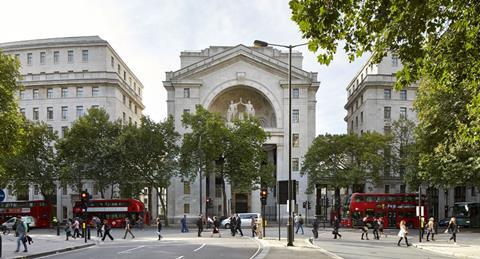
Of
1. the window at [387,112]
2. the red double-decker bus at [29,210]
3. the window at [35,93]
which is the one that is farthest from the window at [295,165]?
the window at [35,93]

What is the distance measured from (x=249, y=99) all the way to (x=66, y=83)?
2376 centimetres

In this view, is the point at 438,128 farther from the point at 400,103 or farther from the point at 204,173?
the point at 400,103

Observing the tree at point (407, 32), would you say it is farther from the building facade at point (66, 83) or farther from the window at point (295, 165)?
the building facade at point (66, 83)

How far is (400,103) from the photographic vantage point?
237ft

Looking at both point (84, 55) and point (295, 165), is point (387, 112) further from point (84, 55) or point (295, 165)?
point (84, 55)

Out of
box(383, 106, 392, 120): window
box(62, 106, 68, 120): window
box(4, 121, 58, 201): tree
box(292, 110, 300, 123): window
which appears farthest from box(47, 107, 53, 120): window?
box(383, 106, 392, 120): window

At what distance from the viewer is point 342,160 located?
62094 millimetres

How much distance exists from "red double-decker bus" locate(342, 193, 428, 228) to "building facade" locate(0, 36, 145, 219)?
111ft

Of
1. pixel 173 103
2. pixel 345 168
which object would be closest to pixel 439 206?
pixel 345 168

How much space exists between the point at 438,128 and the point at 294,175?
110 feet

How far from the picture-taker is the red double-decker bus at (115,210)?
178ft

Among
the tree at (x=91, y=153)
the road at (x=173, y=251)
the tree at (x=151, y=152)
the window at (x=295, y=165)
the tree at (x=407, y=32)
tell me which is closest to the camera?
the tree at (x=407, y=32)

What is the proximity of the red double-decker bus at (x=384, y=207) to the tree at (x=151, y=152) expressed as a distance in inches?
759

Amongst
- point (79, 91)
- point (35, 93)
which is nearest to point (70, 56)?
point (79, 91)
